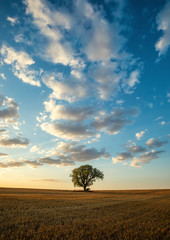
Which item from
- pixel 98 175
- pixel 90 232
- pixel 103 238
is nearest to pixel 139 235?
pixel 103 238

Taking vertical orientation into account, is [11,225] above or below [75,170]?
below

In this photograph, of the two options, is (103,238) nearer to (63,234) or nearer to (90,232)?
(90,232)

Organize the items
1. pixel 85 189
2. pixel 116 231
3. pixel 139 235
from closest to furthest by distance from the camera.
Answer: pixel 139 235, pixel 116 231, pixel 85 189

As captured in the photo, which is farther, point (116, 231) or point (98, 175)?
point (98, 175)

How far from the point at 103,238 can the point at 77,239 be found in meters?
0.98

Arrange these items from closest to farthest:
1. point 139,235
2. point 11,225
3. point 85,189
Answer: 1. point 139,235
2. point 11,225
3. point 85,189

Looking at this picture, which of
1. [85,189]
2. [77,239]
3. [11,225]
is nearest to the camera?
[77,239]

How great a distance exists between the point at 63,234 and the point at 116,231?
232 cm

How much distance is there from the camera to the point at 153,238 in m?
5.42

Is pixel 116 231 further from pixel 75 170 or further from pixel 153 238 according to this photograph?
pixel 75 170

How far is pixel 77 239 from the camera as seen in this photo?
17.4 feet

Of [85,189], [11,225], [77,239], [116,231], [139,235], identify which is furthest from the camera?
[85,189]

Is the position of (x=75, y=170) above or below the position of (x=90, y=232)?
above

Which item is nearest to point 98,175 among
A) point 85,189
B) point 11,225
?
point 85,189
